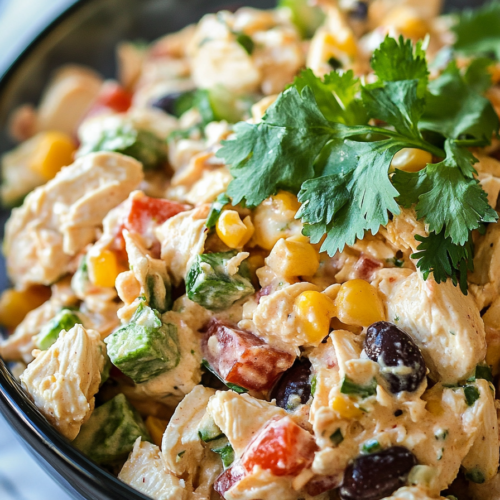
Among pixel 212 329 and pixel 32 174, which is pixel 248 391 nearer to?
pixel 212 329

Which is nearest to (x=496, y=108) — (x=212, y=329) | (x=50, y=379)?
(x=212, y=329)

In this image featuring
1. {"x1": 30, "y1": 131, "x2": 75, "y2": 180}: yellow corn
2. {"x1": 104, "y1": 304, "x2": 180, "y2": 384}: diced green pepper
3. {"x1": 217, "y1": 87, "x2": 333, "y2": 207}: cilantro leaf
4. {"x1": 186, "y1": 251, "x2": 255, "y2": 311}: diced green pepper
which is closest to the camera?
{"x1": 104, "y1": 304, "x2": 180, "y2": 384}: diced green pepper

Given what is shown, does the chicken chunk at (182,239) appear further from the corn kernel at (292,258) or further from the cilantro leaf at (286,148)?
the corn kernel at (292,258)

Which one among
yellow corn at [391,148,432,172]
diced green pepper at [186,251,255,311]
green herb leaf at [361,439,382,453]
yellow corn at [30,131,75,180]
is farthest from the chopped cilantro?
yellow corn at [30,131,75,180]

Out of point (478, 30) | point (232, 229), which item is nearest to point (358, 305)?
point (232, 229)

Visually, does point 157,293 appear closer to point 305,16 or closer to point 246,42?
point 246,42

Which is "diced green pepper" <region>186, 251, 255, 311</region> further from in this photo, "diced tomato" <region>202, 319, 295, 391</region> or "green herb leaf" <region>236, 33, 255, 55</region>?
"green herb leaf" <region>236, 33, 255, 55</region>

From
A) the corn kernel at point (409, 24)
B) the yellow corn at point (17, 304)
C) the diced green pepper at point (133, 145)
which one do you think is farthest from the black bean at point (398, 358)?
the corn kernel at point (409, 24)
